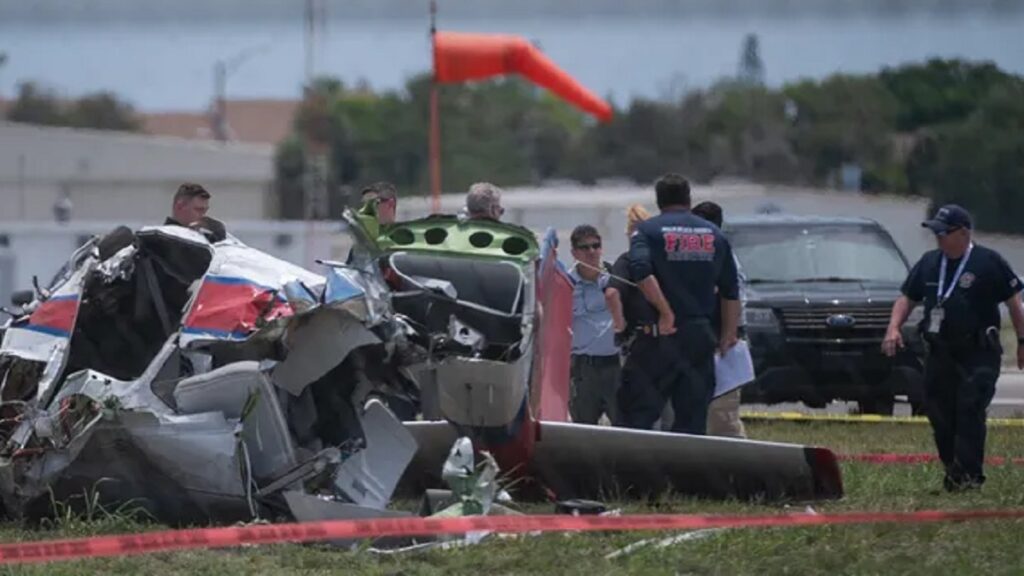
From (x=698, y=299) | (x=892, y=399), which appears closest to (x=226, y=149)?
(x=892, y=399)

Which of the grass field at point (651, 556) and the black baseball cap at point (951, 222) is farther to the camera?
the black baseball cap at point (951, 222)

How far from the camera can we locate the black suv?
14508 millimetres

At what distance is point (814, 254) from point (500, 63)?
9.45 meters

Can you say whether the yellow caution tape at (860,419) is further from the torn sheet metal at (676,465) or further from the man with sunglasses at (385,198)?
the torn sheet metal at (676,465)

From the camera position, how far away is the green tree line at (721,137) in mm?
19781

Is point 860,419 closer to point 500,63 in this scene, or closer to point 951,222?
point 951,222

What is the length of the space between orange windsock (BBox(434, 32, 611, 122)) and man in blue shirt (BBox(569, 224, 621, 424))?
344 inches

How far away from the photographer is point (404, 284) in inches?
332

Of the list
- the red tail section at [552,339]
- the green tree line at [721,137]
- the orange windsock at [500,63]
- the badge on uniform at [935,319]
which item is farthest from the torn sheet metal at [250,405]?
the orange windsock at [500,63]

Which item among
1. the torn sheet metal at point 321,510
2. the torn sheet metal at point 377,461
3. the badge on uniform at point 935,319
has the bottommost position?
the torn sheet metal at point 321,510

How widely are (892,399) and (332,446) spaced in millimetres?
7450

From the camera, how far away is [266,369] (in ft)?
26.9

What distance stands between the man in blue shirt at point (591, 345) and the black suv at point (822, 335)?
8.68 ft

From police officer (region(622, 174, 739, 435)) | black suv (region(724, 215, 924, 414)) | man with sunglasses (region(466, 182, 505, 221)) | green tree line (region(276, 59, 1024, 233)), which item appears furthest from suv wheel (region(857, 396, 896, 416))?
man with sunglasses (region(466, 182, 505, 221))
